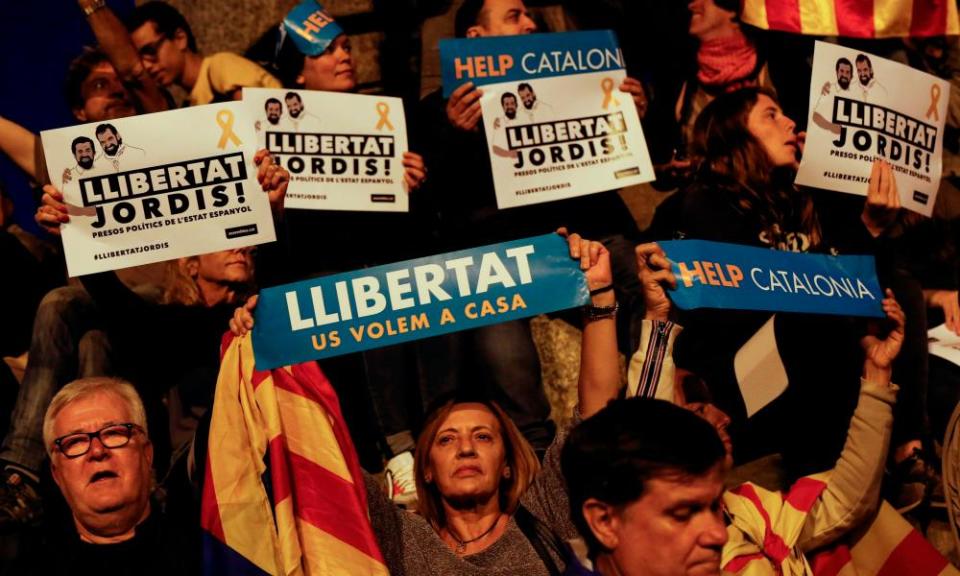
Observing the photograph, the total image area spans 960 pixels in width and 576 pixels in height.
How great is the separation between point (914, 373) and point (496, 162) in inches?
60.8

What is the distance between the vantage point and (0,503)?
13.0ft

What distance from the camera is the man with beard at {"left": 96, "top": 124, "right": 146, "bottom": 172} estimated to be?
386cm

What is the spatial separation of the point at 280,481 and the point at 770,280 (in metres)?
1.48

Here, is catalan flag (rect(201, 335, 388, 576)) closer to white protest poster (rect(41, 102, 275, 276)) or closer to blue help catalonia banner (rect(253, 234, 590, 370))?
blue help catalonia banner (rect(253, 234, 590, 370))

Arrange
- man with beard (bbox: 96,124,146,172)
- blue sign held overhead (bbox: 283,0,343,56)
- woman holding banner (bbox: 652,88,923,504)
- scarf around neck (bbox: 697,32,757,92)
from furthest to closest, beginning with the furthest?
scarf around neck (bbox: 697,32,757,92), blue sign held overhead (bbox: 283,0,343,56), woman holding banner (bbox: 652,88,923,504), man with beard (bbox: 96,124,146,172)

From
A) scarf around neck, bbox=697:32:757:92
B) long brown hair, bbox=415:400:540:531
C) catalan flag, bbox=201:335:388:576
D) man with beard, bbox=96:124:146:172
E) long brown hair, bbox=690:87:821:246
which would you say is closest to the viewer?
catalan flag, bbox=201:335:388:576

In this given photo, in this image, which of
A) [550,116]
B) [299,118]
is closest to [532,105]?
[550,116]

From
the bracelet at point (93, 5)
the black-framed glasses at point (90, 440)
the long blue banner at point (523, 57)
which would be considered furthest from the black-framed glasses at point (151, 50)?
the black-framed glasses at point (90, 440)

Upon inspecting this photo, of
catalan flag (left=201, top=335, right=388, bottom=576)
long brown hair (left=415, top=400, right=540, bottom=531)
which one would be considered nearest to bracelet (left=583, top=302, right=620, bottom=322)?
long brown hair (left=415, top=400, right=540, bottom=531)

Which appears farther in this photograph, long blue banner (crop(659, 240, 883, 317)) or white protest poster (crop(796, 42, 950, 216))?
white protest poster (crop(796, 42, 950, 216))

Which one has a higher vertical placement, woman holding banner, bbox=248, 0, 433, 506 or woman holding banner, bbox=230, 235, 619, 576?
woman holding banner, bbox=248, 0, 433, 506

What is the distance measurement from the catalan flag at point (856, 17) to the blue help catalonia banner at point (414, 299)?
1.92 m

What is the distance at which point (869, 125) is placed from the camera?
423 centimetres

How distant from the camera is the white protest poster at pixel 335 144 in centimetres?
451
